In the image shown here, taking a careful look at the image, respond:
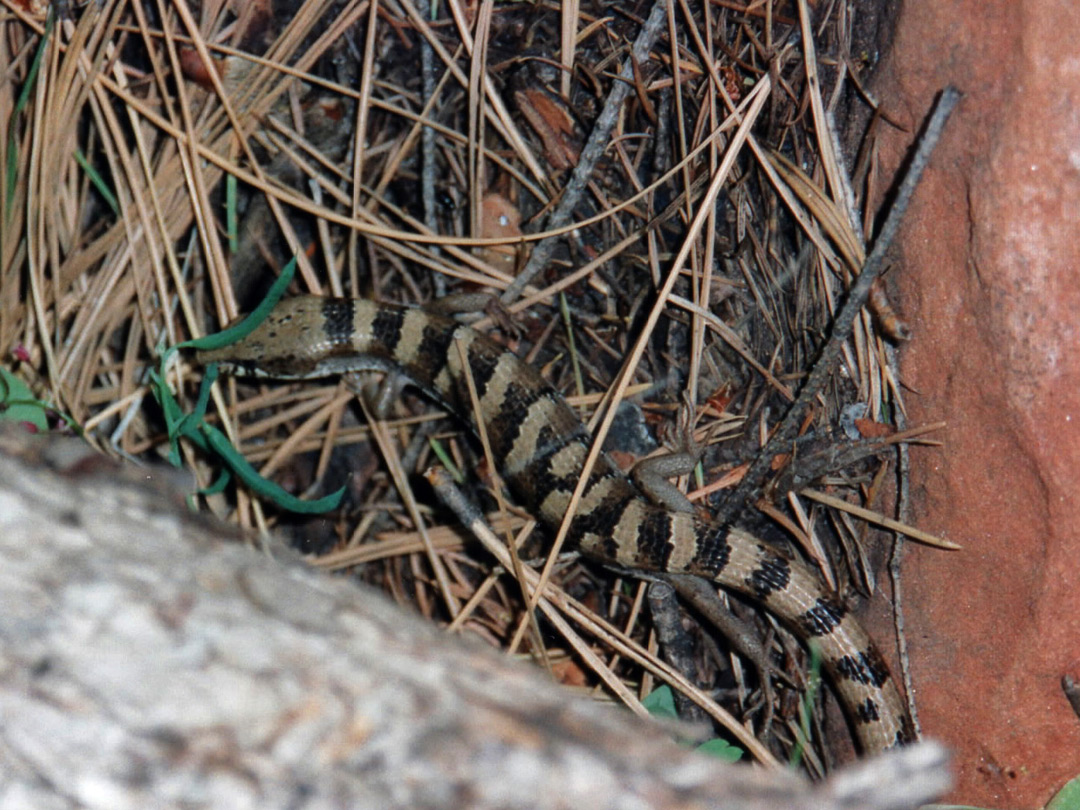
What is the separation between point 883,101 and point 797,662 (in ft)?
7.12

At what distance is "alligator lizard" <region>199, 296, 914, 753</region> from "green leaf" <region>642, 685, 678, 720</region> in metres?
0.54

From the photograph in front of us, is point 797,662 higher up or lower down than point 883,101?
lower down

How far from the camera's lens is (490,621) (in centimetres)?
382

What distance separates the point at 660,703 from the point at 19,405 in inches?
107

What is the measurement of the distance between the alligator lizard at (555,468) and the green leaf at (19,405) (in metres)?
0.73

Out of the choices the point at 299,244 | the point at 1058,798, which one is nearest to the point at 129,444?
the point at 299,244

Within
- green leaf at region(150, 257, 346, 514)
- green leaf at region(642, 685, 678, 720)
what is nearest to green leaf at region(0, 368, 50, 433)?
green leaf at region(150, 257, 346, 514)

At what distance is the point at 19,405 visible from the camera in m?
3.37

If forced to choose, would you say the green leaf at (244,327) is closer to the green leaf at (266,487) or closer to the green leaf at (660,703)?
the green leaf at (266,487)

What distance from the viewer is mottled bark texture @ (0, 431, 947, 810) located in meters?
1.32

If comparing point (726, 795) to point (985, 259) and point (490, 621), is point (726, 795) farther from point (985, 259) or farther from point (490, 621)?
point (490, 621)

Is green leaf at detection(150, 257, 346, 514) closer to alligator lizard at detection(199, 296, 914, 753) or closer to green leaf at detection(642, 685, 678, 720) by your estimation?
alligator lizard at detection(199, 296, 914, 753)

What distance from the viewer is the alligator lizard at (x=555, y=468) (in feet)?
11.1

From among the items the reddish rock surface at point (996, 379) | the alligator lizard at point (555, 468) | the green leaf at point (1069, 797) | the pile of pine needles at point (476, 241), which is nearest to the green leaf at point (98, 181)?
the pile of pine needles at point (476, 241)
